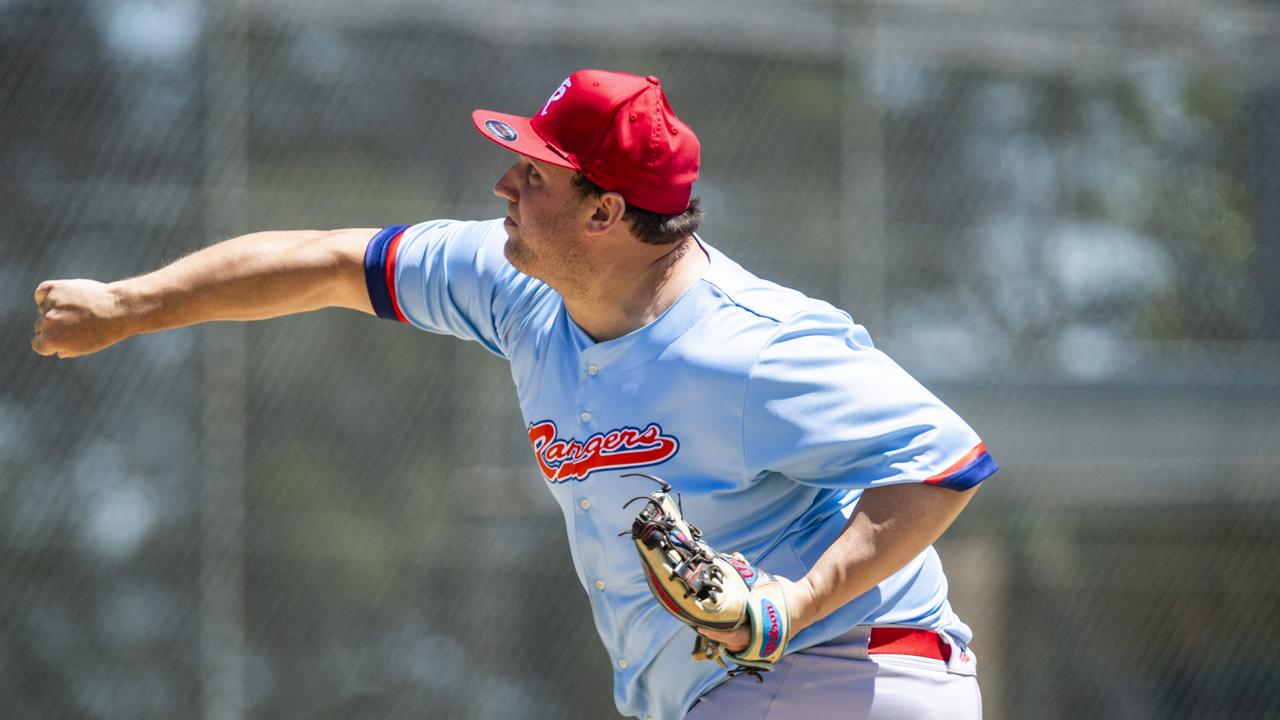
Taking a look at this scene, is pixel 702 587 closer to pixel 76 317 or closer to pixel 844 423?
pixel 844 423

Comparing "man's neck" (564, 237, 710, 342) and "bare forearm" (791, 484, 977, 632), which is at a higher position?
"man's neck" (564, 237, 710, 342)

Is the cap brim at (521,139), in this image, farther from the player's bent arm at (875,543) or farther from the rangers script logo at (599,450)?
the player's bent arm at (875,543)

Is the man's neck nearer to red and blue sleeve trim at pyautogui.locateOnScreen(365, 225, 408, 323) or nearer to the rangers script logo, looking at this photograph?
the rangers script logo

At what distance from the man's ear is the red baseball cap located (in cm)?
2

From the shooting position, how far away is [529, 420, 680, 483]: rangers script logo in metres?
2.37

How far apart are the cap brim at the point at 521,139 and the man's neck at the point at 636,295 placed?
0.76 feet

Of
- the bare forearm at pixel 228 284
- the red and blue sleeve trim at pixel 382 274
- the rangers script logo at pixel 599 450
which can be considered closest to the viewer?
the rangers script logo at pixel 599 450

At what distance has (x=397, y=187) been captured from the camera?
5.53 metres

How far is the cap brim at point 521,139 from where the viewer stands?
2434 mm

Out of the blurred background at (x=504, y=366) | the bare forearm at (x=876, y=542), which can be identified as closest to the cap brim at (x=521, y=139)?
the bare forearm at (x=876, y=542)

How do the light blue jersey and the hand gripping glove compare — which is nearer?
the hand gripping glove

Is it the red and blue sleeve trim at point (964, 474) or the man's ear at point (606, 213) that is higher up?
the man's ear at point (606, 213)

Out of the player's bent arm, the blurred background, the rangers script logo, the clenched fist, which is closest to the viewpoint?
the player's bent arm

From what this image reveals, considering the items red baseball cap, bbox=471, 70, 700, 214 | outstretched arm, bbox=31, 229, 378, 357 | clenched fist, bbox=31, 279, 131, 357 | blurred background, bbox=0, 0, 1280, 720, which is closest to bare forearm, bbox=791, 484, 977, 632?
red baseball cap, bbox=471, 70, 700, 214
